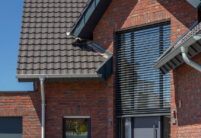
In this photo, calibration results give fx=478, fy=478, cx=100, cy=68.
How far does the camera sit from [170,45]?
39.1ft

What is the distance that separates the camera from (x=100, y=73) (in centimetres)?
1307

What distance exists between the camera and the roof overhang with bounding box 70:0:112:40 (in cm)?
1331

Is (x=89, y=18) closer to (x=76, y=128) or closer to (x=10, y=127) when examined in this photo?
(x=76, y=128)

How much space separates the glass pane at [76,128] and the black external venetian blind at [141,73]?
1.17 meters

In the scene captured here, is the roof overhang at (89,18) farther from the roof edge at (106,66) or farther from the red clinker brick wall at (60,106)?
the red clinker brick wall at (60,106)

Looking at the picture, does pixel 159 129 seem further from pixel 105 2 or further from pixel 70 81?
pixel 105 2

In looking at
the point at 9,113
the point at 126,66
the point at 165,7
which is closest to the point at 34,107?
the point at 9,113

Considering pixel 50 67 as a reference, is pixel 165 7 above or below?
above

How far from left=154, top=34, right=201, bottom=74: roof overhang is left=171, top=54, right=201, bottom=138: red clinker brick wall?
0.23 m

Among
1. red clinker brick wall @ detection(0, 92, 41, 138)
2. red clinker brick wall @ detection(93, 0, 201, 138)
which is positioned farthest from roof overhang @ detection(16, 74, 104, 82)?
red clinker brick wall @ detection(93, 0, 201, 138)

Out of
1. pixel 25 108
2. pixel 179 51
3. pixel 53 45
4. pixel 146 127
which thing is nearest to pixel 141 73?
pixel 146 127

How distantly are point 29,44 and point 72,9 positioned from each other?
6.53 feet

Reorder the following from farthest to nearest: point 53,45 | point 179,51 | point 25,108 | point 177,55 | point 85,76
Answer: point 53,45 < point 25,108 < point 85,76 < point 177,55 < point 179,51

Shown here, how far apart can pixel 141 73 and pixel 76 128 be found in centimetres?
265
